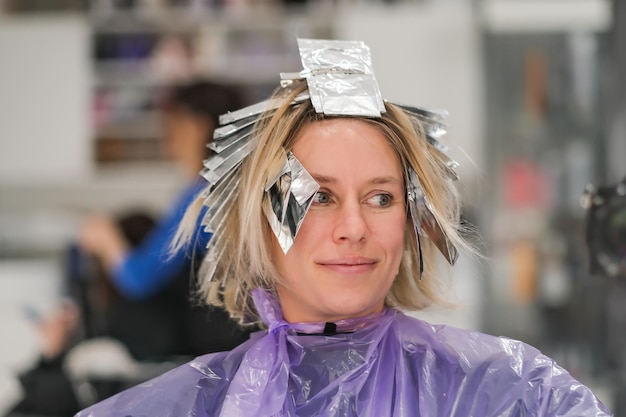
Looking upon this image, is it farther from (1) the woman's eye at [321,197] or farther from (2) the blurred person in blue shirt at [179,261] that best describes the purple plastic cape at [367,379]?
(2) the blurred person in blue shirt at [179,261]

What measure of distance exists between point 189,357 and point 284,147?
1186mm

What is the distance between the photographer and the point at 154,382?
107 centimetres

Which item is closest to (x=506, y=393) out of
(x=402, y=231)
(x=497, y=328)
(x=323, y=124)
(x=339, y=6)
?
(x=402, y=231)

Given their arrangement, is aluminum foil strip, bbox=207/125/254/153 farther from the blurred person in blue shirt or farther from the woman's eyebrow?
the blurred person in blue shirt

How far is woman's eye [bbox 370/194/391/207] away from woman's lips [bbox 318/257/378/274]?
7 centimetres

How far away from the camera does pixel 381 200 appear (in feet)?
3.44

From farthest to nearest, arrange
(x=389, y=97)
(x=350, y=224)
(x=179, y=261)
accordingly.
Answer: (x=389, y=97)
(x=179, y=261)
(x=350, y=224)

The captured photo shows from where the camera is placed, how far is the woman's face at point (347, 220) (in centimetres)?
102

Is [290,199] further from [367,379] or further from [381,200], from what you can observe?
[367,379]

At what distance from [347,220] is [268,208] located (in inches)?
4.0

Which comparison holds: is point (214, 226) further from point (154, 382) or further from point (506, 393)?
point (506, 393)

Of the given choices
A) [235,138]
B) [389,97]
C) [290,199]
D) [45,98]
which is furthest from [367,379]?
[45,98]

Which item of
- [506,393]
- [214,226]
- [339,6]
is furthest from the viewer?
[339,6]

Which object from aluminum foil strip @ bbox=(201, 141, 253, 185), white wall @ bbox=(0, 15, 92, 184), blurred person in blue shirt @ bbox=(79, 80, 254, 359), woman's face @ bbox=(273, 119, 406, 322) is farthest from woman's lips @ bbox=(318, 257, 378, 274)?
white wall @ bbox=(0, 15, 92, 184)
